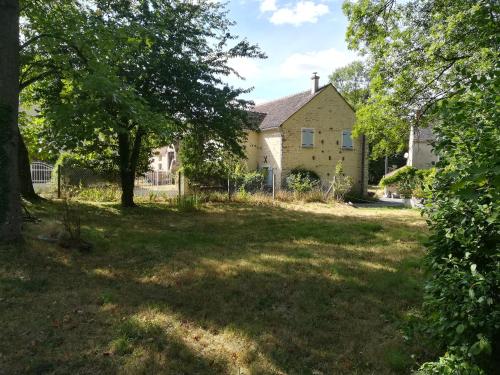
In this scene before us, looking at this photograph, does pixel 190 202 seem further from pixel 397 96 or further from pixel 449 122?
pixel 449 122

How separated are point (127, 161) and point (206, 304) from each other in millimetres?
10456

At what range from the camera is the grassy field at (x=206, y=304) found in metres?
3.71

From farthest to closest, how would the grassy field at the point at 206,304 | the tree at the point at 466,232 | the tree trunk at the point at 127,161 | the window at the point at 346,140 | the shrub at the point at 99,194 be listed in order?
1. the window at the point at 346,140
2. the shrub at the point at 99,194
3. the tree trunk at the point at 127,161
4. the grassy field at the point at 206,304
5. the tree at the point at 466,232

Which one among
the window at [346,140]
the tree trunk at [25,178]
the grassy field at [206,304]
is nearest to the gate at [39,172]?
the tree trunk at [25,178]

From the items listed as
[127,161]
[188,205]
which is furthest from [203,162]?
[127,161]

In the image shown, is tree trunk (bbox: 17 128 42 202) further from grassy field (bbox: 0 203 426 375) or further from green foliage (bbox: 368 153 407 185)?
green foliage (bbox: 368 153 407 185)

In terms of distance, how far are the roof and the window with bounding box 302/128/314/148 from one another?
164 cm

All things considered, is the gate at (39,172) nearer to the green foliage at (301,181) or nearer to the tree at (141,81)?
the tree at (141,81)

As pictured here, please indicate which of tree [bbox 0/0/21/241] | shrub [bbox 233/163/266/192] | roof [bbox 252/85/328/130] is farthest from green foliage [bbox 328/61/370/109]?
tree [bbox 0/0/21/241]

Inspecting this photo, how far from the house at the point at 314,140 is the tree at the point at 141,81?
37.3 ft

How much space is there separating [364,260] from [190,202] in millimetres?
9058

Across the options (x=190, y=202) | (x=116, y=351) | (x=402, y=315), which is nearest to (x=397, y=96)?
(x=190, y=202)

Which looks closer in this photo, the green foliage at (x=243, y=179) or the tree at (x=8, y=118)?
the tree at (x=8, y=118)

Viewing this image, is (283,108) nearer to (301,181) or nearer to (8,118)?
(301,181)
